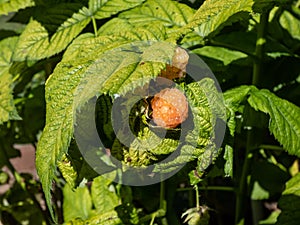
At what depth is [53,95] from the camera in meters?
0.84

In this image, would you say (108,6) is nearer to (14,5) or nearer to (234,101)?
(14,5)

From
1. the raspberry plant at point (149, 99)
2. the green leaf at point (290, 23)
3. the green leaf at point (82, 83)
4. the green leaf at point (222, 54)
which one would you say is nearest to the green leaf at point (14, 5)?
the raspberry plant at point (149, 99)

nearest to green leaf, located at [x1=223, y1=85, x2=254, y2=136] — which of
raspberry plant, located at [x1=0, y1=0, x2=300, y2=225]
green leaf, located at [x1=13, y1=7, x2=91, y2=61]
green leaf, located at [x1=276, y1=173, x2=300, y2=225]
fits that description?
raspberry plant, located at [x1=0, y1=0, x2=300, y2=225]

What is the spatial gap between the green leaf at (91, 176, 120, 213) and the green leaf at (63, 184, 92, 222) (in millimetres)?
99

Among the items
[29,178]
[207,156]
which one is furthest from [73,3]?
[29,178]

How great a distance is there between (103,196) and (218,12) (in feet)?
2.28

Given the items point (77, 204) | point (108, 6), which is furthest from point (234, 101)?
point (77, 204)

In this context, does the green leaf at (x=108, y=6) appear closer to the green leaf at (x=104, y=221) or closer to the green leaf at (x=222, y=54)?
the green leaf at (x=222, y=54)

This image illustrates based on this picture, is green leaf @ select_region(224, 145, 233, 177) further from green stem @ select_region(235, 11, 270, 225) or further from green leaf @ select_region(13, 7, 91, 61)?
green leaf @ select_region(13, 7, 91, 61)

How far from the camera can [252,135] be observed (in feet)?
4.37

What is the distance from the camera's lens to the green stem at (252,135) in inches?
47.4

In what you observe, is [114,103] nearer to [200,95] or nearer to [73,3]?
[200,95]

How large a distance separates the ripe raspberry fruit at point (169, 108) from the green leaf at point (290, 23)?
75cm

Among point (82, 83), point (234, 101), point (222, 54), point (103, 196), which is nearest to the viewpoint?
point (82, 83)
